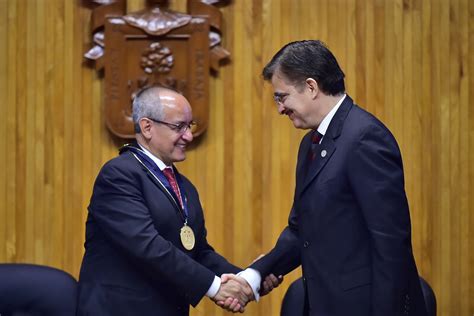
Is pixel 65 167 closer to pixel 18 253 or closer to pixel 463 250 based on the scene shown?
pixel 18 253

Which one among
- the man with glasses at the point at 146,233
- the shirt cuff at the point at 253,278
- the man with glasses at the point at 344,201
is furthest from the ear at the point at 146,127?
the shirt cuff at the point at 253,278

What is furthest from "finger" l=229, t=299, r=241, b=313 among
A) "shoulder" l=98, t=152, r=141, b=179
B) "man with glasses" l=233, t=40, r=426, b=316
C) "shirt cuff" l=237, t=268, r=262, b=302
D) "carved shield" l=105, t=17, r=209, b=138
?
"carved shield" l=105, t=17, r=209, b=138

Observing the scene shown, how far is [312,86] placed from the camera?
3061 mm

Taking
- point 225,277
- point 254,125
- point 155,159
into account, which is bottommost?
point 225,277

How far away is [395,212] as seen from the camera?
2.80 meters

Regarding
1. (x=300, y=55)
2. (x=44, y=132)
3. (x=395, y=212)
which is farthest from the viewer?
(x=44, y=132)

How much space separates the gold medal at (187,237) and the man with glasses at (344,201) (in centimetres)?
59

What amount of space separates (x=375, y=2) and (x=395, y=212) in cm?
241

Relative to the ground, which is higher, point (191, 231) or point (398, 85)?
point (398, 85)

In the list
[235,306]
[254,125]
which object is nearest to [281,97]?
[235,306]

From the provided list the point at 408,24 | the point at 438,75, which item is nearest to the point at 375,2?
the point at 408,24

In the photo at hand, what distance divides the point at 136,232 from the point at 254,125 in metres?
1.74

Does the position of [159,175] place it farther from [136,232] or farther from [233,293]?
[233,293]

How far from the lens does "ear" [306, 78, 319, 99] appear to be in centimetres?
305
